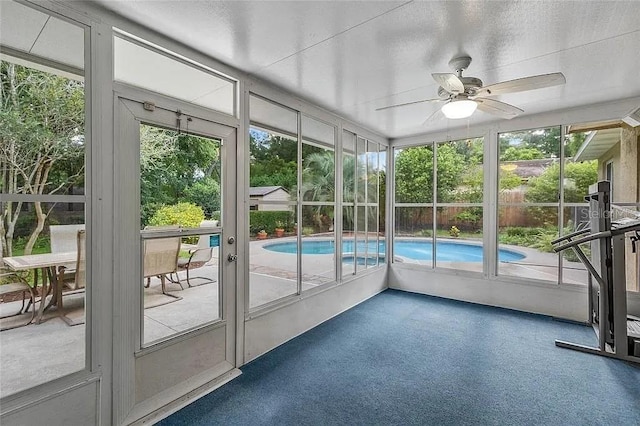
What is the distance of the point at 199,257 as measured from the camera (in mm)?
2635

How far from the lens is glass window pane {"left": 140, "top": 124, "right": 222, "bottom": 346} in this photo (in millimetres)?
2283

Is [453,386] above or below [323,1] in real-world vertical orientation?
below

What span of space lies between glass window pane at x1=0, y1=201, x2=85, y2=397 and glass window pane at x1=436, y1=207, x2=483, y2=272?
16.2 ft

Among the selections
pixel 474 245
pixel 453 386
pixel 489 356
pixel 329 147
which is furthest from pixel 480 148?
pixel 453 386

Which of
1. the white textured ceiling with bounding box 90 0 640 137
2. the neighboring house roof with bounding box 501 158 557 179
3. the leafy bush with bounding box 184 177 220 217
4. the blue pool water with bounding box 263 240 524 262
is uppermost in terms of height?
the white textured ceiling with bounding box 90 0 640 137

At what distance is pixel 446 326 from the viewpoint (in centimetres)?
395

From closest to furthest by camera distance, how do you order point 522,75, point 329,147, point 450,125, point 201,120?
1. point 201,120
2. point 522,75
3. point 329,147
4. point 450,125

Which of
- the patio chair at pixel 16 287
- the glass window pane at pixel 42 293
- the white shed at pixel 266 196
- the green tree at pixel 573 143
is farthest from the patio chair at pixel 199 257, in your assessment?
the green tree at pixel 573 143

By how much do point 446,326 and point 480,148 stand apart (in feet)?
9.37

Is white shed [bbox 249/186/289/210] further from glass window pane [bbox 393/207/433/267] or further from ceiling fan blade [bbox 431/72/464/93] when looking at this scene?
glass window pane [bbox 393/207/433/267]

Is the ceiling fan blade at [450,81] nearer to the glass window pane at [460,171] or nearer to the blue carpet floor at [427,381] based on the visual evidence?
the blue carpet floor at [427,381]

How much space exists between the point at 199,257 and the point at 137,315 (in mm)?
623

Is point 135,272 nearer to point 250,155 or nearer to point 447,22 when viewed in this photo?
point 250,155

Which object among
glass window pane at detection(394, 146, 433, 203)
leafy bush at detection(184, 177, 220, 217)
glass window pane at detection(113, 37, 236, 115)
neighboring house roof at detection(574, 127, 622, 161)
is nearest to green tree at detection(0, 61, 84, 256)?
glass window pane at detection(113, 37, 236, 115)
